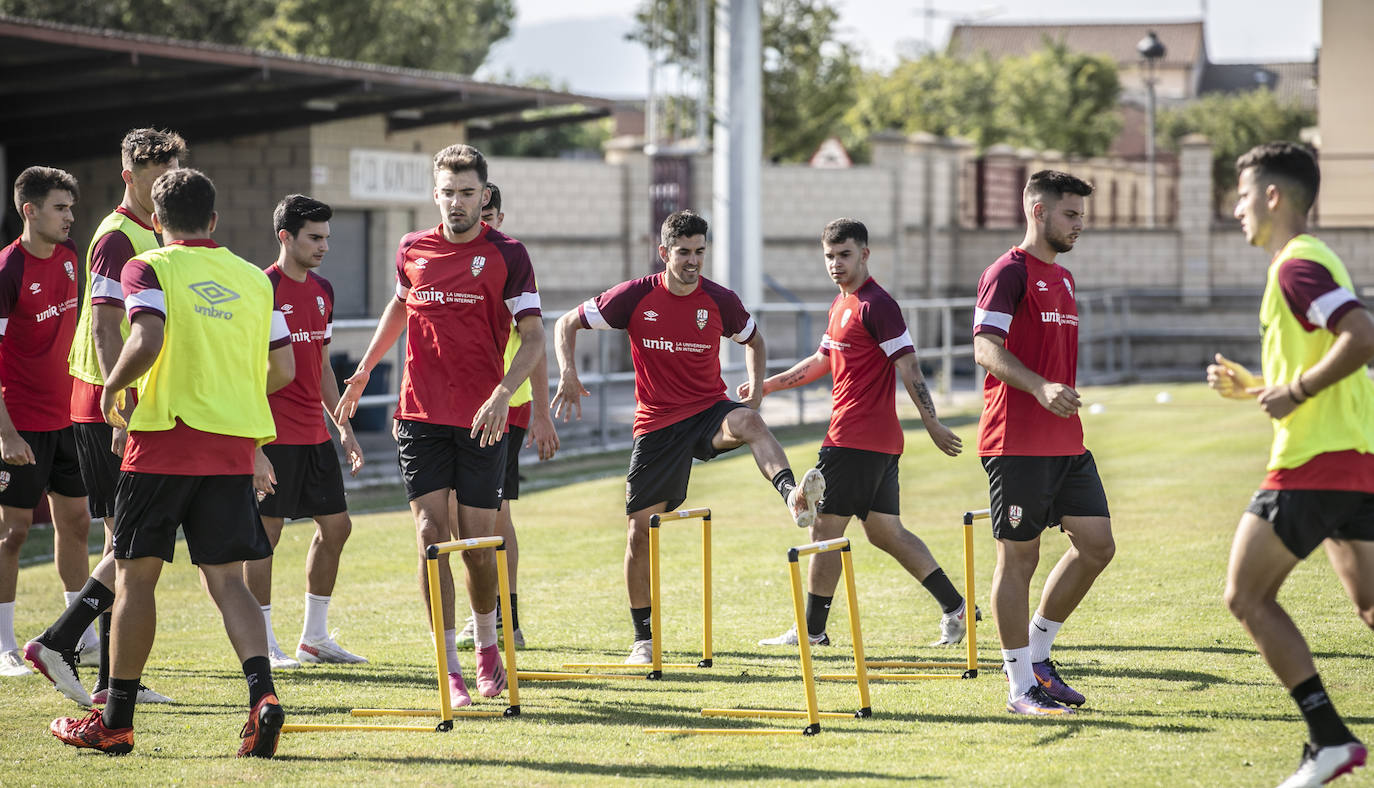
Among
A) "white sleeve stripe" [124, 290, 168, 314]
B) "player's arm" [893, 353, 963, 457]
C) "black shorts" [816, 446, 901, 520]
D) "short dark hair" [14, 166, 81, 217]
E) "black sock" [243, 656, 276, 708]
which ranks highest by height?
"short dark hair" [14, 166, 81, 217]

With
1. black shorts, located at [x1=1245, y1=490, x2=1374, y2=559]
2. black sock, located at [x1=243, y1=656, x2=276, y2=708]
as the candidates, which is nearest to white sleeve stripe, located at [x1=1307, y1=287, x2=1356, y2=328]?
black shorts, located at [x1=1245, y1=490, x2=1374, y2=559]

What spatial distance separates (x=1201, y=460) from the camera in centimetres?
1616

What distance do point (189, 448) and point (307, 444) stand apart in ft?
6.26

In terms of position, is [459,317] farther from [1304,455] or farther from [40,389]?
[1304,455]

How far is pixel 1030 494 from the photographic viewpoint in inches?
259

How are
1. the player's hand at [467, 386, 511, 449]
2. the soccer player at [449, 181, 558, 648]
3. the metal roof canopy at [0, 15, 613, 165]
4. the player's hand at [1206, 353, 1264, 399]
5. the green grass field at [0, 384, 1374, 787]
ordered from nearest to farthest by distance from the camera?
the player's hand at [1206, 353, 1264, 399]
the green grass field at [0, 384, 1374, 787]
the player's hand at [467, 386, 511, 449]
the soccer player at [449, 181, 558, 648]
the metal roof canopy at [0, 15, 613, 165]

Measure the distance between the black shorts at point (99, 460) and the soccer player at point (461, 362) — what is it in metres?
1.38

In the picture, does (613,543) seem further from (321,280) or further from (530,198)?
(530,198)

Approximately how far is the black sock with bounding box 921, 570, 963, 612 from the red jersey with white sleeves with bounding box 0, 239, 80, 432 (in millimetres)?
4367

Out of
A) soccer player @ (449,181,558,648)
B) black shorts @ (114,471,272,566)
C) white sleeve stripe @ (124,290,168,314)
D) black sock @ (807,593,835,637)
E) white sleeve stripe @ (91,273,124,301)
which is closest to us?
white sleeve stripe @ (124,290,168,314)

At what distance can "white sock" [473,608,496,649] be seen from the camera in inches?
274

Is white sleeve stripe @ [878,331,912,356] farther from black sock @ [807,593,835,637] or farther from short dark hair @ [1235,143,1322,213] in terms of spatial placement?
short dark hair @ [1235,143,1322,213]

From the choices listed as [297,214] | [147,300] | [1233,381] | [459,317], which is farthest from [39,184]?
[1233,381]

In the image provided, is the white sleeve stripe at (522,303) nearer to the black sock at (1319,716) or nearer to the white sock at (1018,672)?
the white sock at (1018,672)
